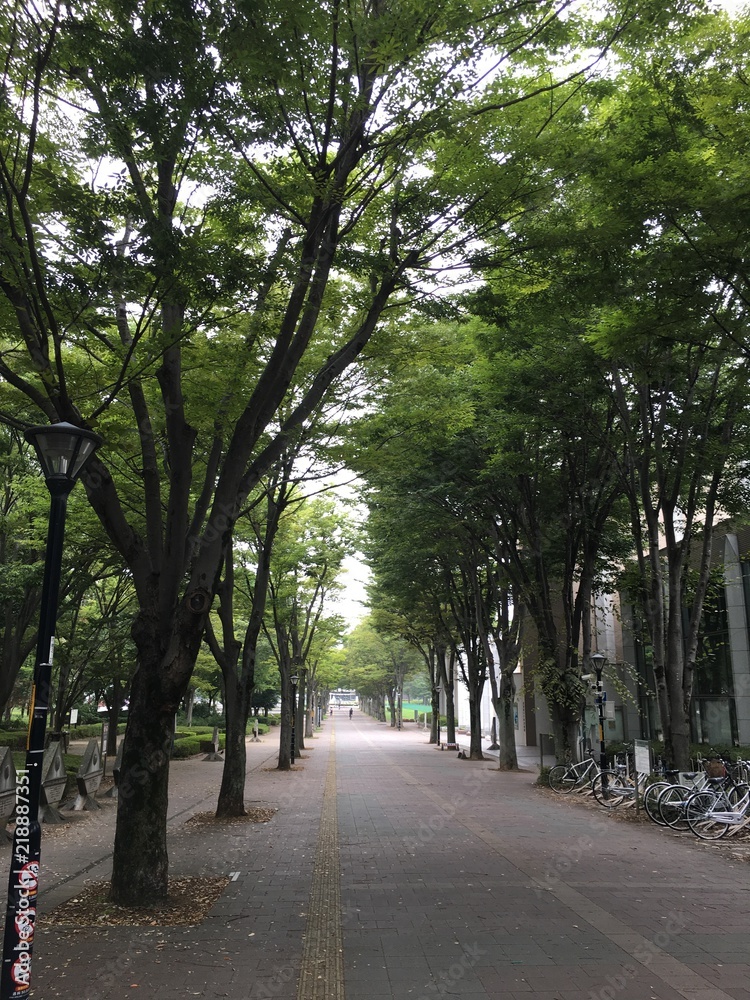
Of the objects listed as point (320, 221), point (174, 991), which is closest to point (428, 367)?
point (320, 221)

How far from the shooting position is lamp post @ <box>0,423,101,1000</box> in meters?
3.94

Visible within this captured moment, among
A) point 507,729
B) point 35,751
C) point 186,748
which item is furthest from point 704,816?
point 186,748

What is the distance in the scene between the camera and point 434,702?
37.1m

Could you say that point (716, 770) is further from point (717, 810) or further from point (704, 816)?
point (704, 816)

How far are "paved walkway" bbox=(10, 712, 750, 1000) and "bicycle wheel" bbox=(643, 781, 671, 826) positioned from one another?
56 centimetres

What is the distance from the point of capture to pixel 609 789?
14.4 metres

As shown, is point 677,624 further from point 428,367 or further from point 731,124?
point 731,124

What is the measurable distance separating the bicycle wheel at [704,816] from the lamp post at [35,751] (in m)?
9.98

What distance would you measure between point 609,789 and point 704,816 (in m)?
3.48

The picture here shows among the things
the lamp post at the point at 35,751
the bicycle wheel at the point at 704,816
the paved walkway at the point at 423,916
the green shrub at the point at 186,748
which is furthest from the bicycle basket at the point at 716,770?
the green shrub at the point at 186,748

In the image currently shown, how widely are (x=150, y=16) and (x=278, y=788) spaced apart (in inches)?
622

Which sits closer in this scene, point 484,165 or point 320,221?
point 320,221

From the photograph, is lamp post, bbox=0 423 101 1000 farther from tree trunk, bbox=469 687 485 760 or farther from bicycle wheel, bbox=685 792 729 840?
tree trunk, bbox=469 687 485 760

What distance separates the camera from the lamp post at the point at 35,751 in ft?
12.9
